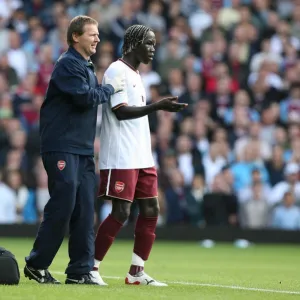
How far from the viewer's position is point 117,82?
31.3ft

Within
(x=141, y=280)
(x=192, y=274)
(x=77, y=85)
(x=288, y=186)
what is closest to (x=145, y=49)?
(x=77, y=85)

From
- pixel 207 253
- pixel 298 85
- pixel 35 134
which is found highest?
pixel 298 85

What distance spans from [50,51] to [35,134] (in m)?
2.11

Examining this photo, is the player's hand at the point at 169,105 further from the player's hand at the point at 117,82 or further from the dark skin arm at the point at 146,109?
the player's hand at the point at 117,82

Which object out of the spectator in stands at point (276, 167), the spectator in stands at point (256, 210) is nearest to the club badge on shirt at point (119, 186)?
the spectator in stands at point (256, 210)

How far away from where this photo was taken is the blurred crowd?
18.5 m

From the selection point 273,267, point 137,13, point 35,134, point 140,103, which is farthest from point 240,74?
point 140,103

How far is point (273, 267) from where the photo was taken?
517 inches

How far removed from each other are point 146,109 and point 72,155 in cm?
75

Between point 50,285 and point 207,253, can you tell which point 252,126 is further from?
point 50,285

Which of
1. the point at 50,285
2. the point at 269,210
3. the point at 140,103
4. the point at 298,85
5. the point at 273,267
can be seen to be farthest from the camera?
the point at 298,85

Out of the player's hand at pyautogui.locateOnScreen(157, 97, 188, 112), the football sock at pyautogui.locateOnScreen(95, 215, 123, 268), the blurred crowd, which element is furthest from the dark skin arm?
the blurred crowd

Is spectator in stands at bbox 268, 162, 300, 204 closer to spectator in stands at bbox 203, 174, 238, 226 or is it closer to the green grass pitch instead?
spectator in stands at bbox 203, 174, 238, 226

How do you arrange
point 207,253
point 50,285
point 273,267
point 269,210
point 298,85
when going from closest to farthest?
point 50,285 < point 273,267 < point 207,253 < point 269,210 < point 298,85
